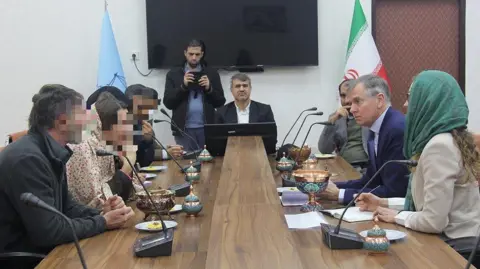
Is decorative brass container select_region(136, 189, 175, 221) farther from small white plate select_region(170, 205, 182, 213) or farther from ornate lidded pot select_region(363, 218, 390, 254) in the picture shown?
ornate lidded pot select_region(363, 218, 390, 254)

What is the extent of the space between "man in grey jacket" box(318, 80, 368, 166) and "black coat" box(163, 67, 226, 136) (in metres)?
1.03

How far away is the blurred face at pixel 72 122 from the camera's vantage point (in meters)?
2.41

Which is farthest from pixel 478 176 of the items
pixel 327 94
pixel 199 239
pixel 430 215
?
pixel 327 94

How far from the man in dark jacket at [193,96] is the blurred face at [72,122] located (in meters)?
2.97

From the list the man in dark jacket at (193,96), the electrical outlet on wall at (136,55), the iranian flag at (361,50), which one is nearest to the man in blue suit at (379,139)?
the man in dark jacket at (193,96)

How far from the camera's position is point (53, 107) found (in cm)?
239

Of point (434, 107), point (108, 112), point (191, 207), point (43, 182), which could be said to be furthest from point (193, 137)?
point (434, 107)

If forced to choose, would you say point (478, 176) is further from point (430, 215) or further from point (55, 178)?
point (55, 178)

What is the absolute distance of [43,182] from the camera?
7.54 ft

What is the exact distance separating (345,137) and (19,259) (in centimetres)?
319

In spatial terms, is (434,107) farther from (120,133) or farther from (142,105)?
(142,105)

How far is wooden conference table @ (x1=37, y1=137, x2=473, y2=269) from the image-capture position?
70.8 inches

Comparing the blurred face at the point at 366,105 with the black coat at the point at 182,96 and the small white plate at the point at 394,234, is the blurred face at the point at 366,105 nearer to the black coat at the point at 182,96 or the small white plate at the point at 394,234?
the small white plate at the point at 394,234

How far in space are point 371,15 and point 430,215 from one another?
4169 mm
